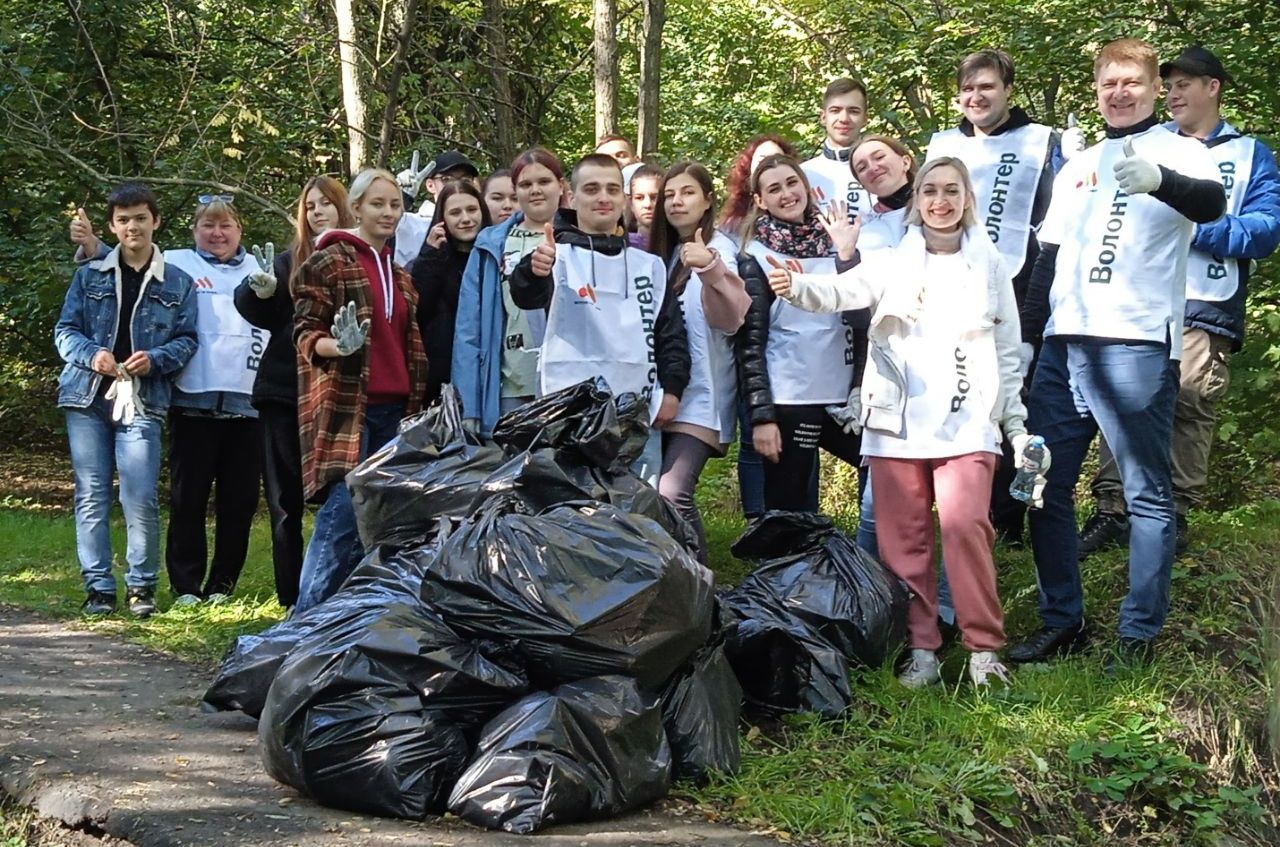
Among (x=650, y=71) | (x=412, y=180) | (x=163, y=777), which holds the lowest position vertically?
(x=163, y=777)

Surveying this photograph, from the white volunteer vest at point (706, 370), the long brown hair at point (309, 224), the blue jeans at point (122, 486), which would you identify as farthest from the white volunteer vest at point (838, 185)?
the blue jeans at point (122, 486)

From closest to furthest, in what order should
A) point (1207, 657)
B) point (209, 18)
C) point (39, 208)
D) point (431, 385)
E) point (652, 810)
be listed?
point (652, 810), point (1207, 657), point (431, 385), point (39, 208), point (209, 18)

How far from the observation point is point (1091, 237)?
5.06 meters

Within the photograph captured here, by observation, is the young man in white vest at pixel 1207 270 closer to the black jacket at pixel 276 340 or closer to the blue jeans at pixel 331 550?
A: the blue jeans at pixel 331 550

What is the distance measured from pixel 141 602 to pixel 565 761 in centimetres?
371

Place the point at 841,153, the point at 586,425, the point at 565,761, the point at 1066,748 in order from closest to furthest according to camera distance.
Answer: the point at 565,761
the point at 1066,748
the point at 586,425
the point at 841,153

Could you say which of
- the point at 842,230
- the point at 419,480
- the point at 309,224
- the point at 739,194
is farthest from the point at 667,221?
the point at 419,480

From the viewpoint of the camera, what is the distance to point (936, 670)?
5.01 meters

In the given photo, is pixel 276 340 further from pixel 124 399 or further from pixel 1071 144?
pixel 1071 144

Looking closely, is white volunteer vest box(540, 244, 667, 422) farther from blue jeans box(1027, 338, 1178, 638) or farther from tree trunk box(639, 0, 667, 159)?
tree trunk box(639, 0, 667, 159)

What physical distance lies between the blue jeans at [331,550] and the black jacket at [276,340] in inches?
24.4

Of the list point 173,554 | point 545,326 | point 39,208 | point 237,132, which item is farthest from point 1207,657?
point 39,208

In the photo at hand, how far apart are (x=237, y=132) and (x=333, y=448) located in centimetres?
553

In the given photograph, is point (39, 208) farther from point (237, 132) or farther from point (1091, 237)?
point (1091, 237)
